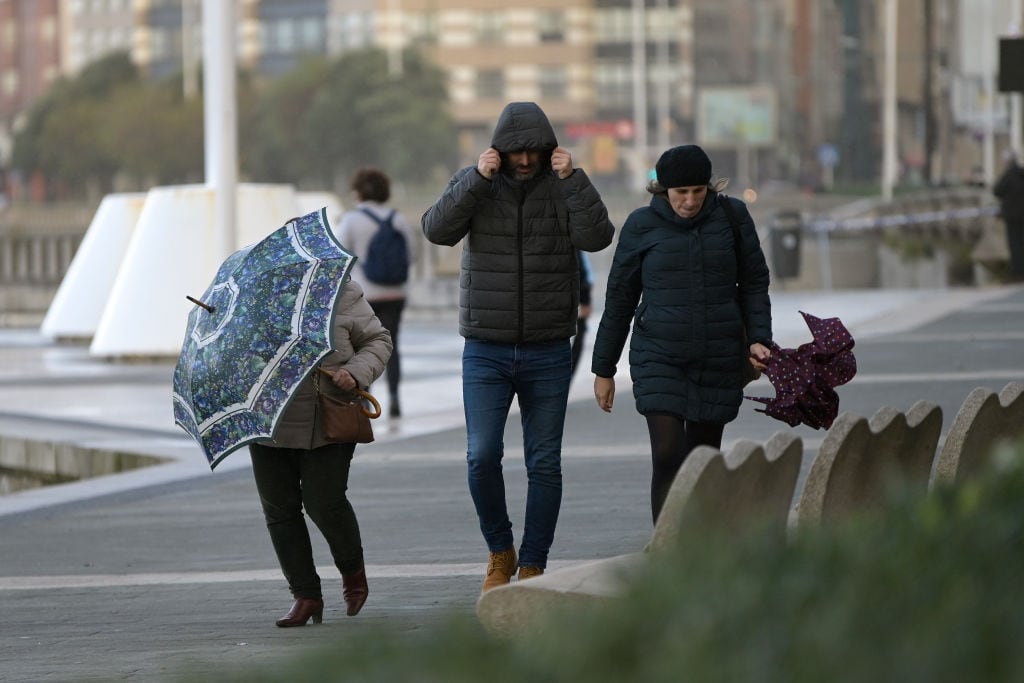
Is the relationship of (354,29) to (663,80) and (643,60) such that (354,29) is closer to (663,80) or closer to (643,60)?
(643,60)

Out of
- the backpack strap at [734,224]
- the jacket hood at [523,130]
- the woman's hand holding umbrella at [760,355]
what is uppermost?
the jacket hood at [523,130]

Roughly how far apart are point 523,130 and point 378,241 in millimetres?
6927

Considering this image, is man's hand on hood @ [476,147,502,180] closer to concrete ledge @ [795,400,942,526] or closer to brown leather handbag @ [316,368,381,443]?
brown leather handbag @ [316,368,381,443]

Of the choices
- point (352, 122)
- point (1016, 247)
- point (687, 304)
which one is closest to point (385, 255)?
point (687, 304)

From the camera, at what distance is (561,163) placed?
23.3ft

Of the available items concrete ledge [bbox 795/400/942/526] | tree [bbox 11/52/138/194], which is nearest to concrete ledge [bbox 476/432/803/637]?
concrete ledge [bbox 795/400/942/526]

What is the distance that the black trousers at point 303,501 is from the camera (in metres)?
7.15

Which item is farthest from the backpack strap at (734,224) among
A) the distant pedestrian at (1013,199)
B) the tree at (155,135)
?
the tree at (155,135)

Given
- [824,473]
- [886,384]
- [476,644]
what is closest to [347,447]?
[824,473]

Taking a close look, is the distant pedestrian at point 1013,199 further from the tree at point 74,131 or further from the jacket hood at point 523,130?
the tree at point 74,131

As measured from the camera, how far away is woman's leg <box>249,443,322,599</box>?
7.16 m

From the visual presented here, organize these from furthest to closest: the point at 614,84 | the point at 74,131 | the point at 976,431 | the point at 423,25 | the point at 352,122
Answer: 1. the point at 423,25
2. the point at 614,84
3. the point at 74,131
4. the point at 352,122
5. the point at 976,431

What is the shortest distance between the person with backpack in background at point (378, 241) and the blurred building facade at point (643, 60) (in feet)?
352

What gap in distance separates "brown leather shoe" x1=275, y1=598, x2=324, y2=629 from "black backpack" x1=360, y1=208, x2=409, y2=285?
6.88 meters
